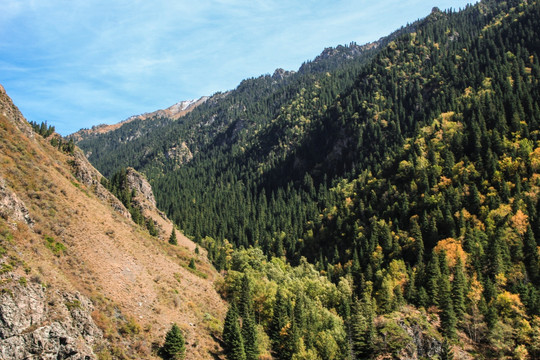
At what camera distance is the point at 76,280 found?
47781 millimetres

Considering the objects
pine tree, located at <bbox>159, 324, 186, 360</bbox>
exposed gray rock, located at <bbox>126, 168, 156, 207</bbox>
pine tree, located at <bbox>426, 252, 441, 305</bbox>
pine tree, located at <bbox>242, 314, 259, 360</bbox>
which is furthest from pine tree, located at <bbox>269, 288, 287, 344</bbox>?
exposed gray rock, located at <bbox>126, 168, 156, 207</bbox>

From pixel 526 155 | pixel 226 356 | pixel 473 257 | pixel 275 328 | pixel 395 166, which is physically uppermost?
pixel 395 166

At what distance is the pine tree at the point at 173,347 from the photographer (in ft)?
158

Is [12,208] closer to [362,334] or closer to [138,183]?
[362,334]

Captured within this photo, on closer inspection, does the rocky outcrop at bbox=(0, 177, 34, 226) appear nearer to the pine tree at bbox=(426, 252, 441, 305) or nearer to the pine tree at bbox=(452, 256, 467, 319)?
the pine tree at bbox=(426, 252, 441, 305)

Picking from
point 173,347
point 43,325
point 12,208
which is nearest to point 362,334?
point 173,347

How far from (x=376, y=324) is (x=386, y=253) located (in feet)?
139

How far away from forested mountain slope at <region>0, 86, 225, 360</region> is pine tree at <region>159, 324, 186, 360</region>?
1654 millimetres

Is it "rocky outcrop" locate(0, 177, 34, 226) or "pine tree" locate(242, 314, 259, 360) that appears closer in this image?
"rocky outcrop" locate(0, 177, 34, 226)

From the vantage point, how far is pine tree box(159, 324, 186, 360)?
48.1 m

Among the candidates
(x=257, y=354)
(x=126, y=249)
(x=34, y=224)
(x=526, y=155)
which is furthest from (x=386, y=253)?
(x=34, y=224)

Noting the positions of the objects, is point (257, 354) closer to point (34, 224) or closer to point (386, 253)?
point (34, 224)

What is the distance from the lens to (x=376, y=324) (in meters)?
82.1

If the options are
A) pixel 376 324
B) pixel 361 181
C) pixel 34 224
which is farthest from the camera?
pixel 361 181
